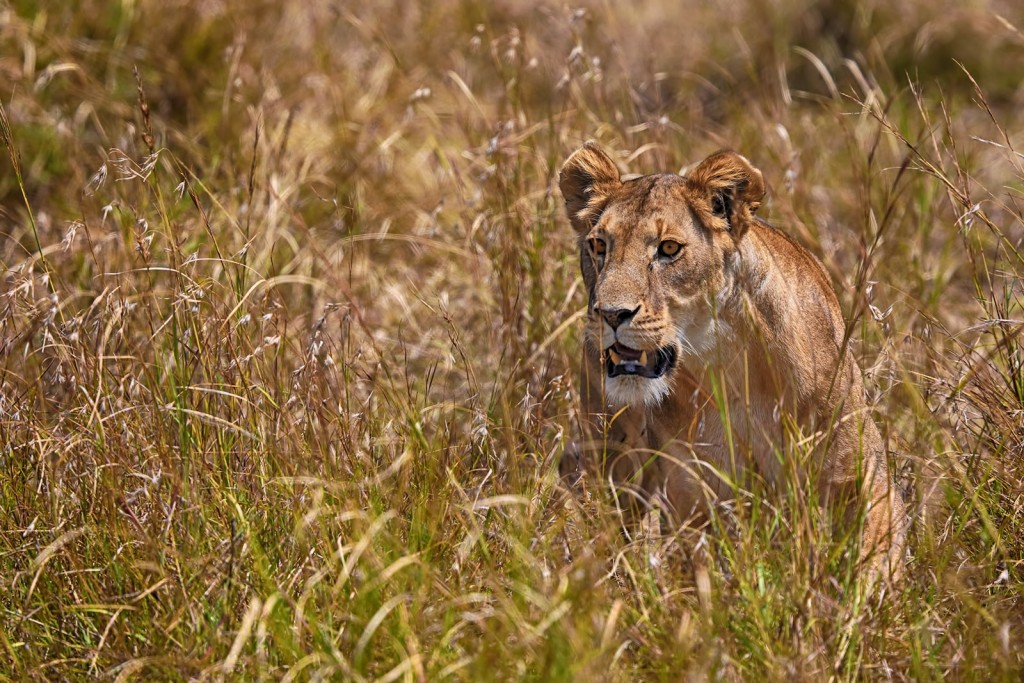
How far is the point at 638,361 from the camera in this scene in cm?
375

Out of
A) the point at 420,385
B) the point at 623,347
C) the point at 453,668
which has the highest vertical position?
the point at 623,347

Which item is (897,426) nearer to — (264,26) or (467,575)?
(467,575)

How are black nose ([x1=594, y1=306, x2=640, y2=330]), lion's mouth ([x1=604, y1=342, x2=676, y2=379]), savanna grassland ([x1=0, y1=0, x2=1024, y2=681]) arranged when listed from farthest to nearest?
lion's mouth ([x1=604, y1=342, x2=676, y2=379])
black nose ([x1=594, y1=306, x2=640, y2=330])
savanna grassland ([x1=0, y1=0, x2=1024, y2=681])

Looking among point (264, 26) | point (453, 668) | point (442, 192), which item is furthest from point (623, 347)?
point (264, 26)

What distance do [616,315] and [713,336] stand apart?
1.24ft

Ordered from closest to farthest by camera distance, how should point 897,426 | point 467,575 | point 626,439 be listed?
point 467,575, point 626,439, point 897,426

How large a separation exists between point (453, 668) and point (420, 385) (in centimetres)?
263

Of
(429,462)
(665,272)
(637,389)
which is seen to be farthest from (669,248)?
(429,462)

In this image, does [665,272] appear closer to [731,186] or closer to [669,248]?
[669,248]

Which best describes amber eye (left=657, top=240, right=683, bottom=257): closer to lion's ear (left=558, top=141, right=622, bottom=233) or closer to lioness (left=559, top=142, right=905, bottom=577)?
lioness (left=559, top=142, right=905, bottom=577)

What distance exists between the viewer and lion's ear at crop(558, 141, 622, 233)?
4098 mm

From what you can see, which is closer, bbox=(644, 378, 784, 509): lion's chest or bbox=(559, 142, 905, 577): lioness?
bbox=(559, 142, 905, 577): lioness

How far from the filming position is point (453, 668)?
276 cm

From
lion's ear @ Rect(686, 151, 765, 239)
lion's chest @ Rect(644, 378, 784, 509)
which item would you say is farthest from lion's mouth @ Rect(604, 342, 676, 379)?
lion's ear @ Rect(686, 151, 765, 239)
